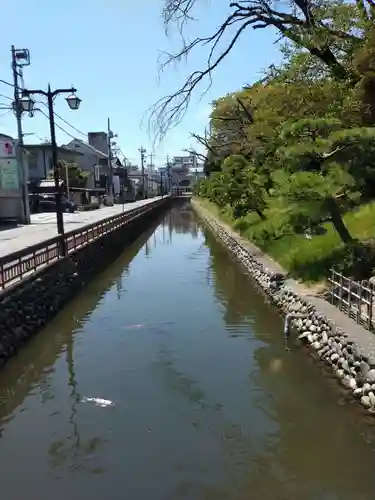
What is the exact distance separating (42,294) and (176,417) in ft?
23.2

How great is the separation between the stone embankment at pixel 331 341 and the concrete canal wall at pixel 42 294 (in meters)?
6.34

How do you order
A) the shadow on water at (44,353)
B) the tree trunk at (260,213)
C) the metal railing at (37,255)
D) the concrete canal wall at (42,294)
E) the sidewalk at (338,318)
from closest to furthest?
the sidewalk at (338,318) < the shadow on water at (44,353) < the concrete canal wall at (42,294) < the metal railing at (37,255) < the tree trunk at (260,213)

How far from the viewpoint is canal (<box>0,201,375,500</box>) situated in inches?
241

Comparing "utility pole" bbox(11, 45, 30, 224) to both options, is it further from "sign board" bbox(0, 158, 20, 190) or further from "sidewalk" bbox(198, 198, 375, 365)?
"sidewalk" bbox(198, 198, 375, 365)

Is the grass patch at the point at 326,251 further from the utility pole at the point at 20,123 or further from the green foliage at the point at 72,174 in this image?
the green foliage at the point at 72,174

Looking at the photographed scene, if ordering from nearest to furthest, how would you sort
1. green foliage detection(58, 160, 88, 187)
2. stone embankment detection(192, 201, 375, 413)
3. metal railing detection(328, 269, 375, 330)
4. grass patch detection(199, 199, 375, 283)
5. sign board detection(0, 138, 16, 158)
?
stone embankment detection(192, 201, 375, 413)
metal railing detection(328, 269, 375, 330)
grass patch detection(199, 199, 375, 283)
sign board detection(0, 138, 16, 158)
green foliage detection(58, 160, 88, 187)

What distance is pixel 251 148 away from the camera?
93.9ft

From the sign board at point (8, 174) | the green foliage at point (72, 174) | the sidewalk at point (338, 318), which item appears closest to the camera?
the sidewalk at point (338, 318)

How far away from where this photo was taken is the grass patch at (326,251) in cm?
1252

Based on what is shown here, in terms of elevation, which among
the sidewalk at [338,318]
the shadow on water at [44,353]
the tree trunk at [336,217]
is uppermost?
the tree trunk at [336,217]

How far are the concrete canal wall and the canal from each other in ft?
1.36

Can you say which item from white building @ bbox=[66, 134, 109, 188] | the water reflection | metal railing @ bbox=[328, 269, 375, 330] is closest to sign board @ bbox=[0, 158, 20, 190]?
the water reflection

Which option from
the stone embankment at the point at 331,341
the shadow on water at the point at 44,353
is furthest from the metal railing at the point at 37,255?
the stone embankment at the point at 331,341

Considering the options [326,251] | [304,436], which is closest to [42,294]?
[326,251]
